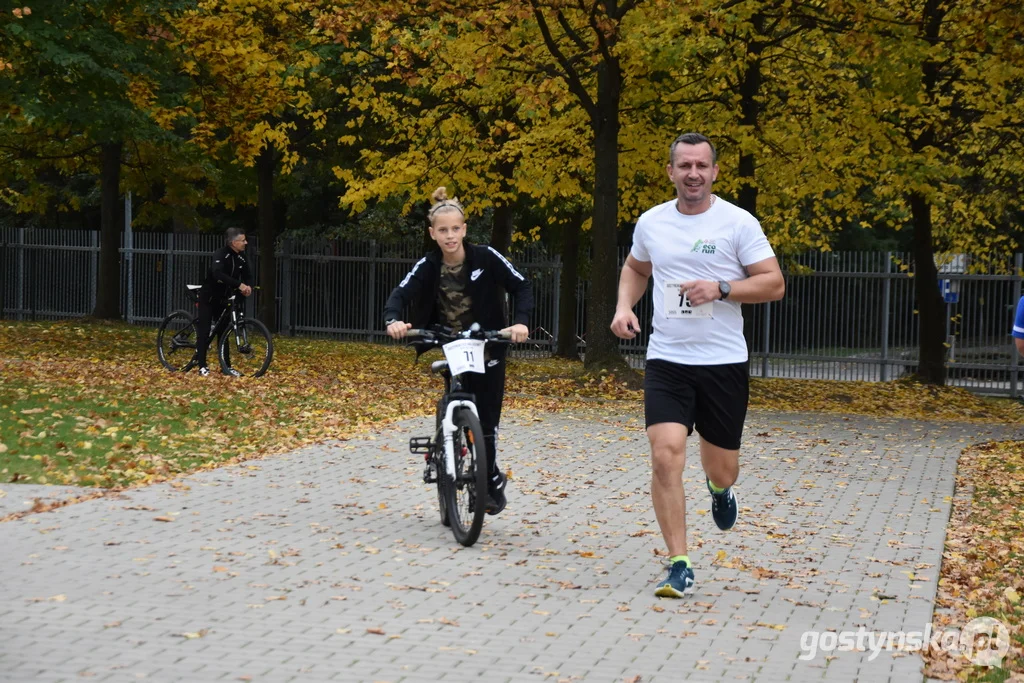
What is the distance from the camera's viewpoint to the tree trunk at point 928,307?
23.9m

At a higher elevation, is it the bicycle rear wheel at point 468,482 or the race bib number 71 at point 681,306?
the race bib number 71 at point 681,306

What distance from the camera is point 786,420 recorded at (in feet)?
54.5

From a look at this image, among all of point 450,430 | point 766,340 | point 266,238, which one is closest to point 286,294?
point 266,238

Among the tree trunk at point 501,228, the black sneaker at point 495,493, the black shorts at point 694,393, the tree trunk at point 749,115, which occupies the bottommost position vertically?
the black sneaker at point 495,493

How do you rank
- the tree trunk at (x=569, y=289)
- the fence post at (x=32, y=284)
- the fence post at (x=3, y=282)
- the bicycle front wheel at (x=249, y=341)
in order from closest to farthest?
1. the bicycle front wheel at (x=249, y=341)
2. the tree trunk at (x=569, y=289)
3. the fence post at (x=32, y=284)
4. the fence post at (x=3, y=282)

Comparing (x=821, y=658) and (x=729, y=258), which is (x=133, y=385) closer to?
(x=729, y=258)

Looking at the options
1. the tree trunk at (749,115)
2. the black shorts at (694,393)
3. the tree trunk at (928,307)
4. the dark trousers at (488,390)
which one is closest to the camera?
the black shorts at (694,393)

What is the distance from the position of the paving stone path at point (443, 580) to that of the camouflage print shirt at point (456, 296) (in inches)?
47.9

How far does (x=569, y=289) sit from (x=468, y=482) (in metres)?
20.8

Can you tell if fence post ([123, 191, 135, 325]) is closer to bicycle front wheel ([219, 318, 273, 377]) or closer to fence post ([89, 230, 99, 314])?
fence post ([89, 230, 99, 314])

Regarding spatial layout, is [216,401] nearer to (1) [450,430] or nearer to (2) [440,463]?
(2) [440,463]

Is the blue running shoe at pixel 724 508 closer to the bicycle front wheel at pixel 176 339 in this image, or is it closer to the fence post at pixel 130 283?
the bicycle front wheel at pixel 176 339

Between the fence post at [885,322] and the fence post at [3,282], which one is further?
the fence post at [3,282]

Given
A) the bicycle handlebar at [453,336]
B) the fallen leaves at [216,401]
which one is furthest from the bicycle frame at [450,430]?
the fallen leaves at [216,401]
